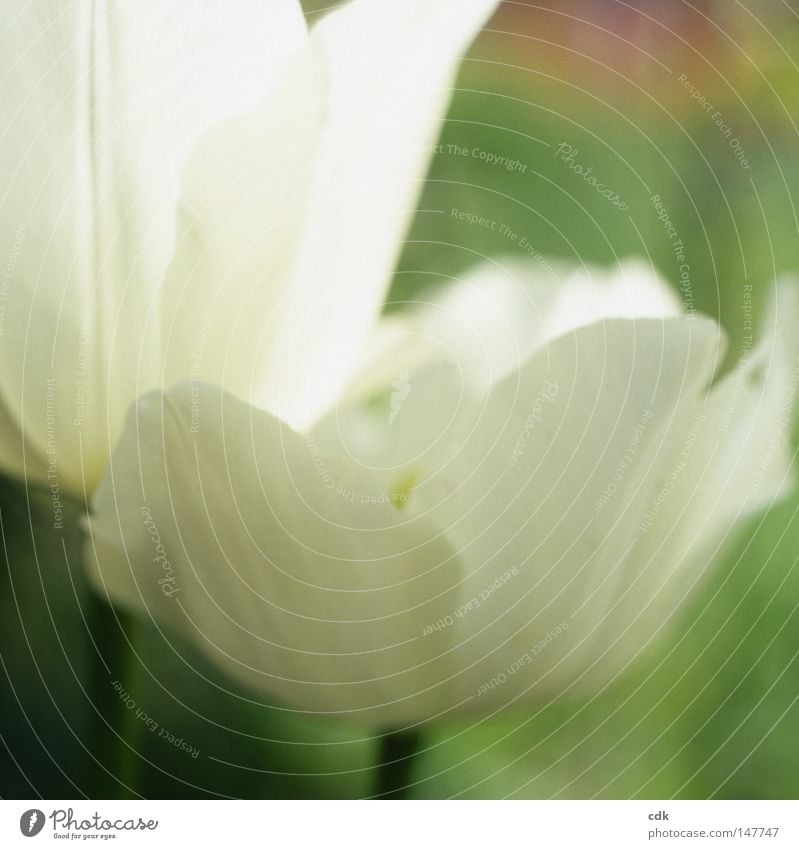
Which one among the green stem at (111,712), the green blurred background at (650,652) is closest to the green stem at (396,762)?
the green blurred background at (650,652)

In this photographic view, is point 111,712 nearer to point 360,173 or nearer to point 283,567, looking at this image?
point 283,567

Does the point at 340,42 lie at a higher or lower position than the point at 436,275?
higher

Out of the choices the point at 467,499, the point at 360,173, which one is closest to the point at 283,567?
the point at 467,499

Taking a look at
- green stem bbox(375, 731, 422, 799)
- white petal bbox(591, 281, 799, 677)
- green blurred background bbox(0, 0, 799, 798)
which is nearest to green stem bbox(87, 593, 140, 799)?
green blurred background bbox(0, 0, 799, 798)

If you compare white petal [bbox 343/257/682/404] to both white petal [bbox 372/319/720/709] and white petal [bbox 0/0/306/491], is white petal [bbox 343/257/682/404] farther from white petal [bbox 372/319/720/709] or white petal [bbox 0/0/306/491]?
white petal [bbox 0/0/306/491]

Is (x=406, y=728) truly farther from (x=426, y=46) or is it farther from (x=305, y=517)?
(x=426, y=46)

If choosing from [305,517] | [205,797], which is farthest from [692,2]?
[205,797]
